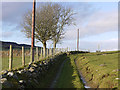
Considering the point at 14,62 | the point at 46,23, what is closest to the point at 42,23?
the point at 46,23

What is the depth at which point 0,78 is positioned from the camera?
8.66 meters

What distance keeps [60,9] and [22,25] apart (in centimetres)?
1297

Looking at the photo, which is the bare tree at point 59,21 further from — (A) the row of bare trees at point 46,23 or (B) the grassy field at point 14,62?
(B) the grassy field at point 14,62

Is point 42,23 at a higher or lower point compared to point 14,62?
higher

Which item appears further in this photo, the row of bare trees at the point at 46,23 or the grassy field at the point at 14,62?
the row of bare trees at the point at 46,23

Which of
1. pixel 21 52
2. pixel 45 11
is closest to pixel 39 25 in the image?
pixel 45 11

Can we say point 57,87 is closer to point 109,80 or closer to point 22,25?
point 109,80

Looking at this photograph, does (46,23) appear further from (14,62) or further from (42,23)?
(14,62)

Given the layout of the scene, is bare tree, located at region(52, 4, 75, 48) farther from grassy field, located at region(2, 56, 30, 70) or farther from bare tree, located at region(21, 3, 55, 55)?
grassy field, located at region(2, 56, 30, 70)

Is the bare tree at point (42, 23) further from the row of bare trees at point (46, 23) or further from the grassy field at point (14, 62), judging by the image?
the grassy field at point (14, 62)

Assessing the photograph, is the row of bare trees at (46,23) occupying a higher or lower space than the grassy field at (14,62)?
higher

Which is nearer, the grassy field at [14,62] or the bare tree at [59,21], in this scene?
the grassy field at [14,62]

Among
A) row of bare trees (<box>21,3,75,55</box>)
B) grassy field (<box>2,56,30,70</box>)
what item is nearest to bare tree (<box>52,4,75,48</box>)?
row of bare trees (<box>21,3,75,55</box>)

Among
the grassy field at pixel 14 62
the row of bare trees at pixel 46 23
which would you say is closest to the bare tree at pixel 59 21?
the row of bare trees at pixel 46 23
